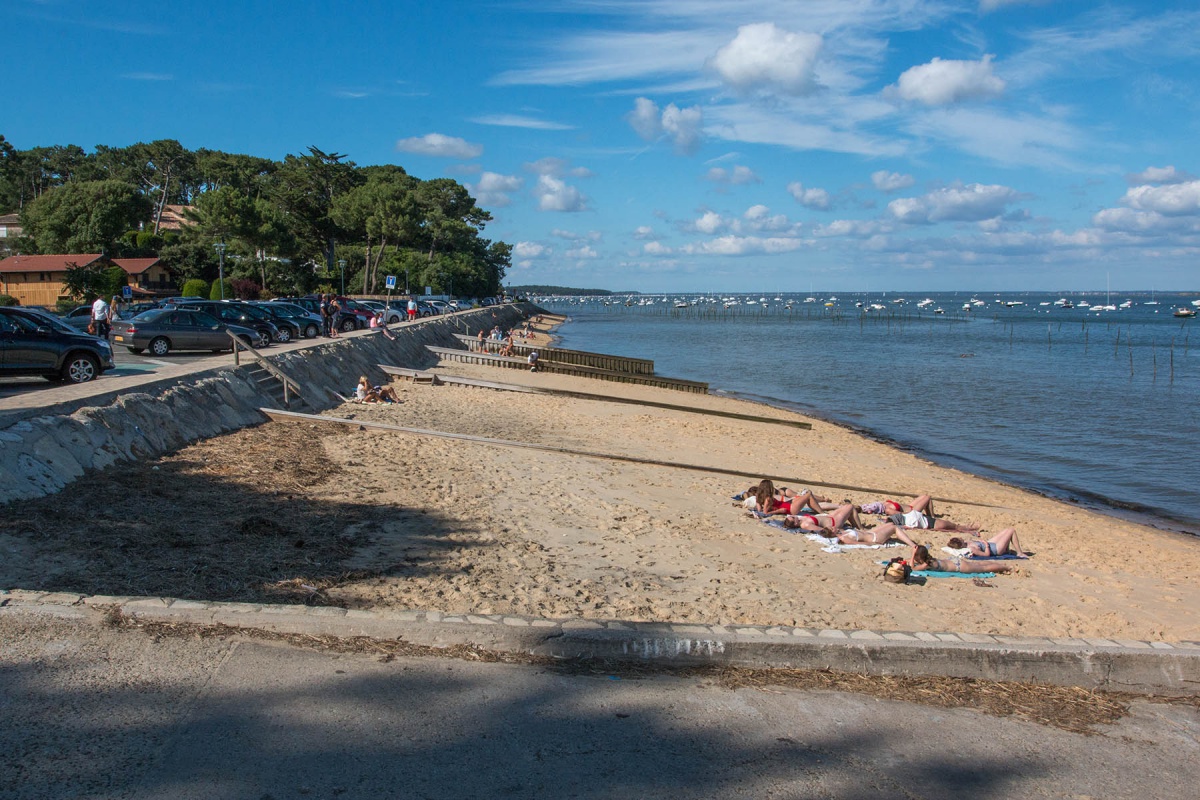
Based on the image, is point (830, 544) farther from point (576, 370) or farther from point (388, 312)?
point (388, 312)

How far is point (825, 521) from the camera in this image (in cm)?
1177

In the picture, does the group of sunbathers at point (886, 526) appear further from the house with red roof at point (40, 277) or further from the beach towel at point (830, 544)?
the house with red roof at point (40, 277)

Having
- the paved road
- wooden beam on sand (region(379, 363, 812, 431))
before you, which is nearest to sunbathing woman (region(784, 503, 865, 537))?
the paved road

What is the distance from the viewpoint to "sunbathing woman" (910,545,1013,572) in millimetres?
9898

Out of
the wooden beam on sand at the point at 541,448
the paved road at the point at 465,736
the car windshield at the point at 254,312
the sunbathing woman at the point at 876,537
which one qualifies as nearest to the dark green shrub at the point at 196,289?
the car windshield at the point at 254,312

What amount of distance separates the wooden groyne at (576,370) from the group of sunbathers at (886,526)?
2098 centimetres

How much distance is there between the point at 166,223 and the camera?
318 feet

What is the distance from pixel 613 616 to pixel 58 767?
4409 mm

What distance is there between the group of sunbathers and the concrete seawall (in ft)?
28.4

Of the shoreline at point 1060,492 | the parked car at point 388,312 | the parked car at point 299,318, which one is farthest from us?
the parked car at point 388,312

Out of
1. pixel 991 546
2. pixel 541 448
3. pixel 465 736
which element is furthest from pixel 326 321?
pixel 465 736

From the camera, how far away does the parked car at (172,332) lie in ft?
79.5

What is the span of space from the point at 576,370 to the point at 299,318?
11.2 meters

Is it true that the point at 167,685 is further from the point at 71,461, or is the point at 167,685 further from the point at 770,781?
the point at 71,461
